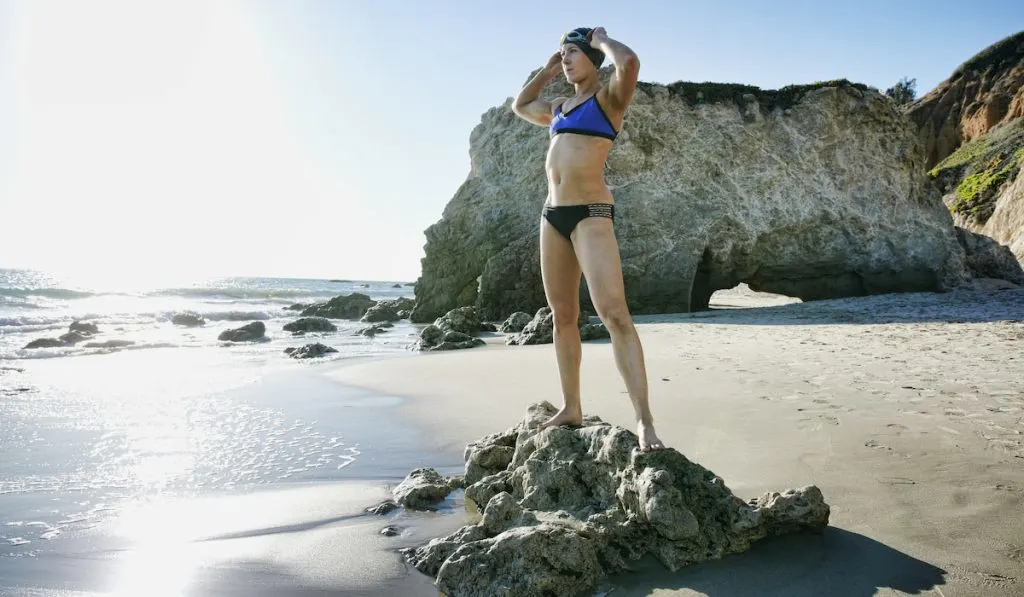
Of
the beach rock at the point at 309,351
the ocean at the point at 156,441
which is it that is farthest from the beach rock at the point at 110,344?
the beach rock at the point at 309,351

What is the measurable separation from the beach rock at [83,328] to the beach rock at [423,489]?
13.8 m

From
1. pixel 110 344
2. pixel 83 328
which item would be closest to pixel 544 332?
pixel 110 344

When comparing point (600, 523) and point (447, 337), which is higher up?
point (447, 337)

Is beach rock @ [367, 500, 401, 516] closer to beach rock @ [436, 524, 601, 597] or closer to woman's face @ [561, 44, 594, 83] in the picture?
beach rock @ [436, 524, 601, 597]

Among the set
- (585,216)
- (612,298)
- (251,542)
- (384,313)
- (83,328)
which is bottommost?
(251,542)

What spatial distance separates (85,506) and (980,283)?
66.6 feet

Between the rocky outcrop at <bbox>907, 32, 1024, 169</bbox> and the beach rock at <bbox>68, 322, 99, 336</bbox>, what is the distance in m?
41.3

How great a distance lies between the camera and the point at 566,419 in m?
3.01

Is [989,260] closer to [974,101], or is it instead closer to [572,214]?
[572,214]

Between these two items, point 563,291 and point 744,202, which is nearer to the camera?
point 563,291

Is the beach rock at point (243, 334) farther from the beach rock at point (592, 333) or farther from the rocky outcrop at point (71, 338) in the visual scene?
the beach rock at point (592, 333)

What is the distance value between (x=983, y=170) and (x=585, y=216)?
111 ft

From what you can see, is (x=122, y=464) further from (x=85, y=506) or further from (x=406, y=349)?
(x=406, y=349)

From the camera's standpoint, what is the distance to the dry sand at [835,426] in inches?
82.4
